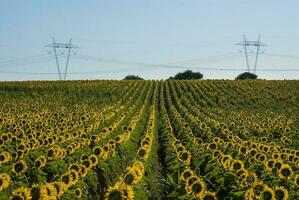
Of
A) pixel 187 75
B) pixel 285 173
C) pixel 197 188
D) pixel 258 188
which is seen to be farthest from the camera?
pixel 187 75

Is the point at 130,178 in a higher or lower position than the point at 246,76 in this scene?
lower

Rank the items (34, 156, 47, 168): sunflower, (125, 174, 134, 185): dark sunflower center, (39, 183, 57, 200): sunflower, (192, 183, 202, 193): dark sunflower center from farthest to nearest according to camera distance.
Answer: (34, 156, 47, 168): sunflower < (125, 174, 134, 185): dark sunflower center < (192, 183, 202, 193): dark sunflower center < (39, 183, 57, 200): sunflower

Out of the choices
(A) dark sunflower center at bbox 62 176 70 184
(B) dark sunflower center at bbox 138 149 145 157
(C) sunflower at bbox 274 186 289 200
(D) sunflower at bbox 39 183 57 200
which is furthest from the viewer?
(B) dark sunflower center at bbox 138 149 145 157

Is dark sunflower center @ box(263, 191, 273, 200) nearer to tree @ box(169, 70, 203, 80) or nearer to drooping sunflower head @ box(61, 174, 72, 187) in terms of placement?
drooping sunflower head @ box(61, 174, 72, 187)

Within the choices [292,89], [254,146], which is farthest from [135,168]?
[292,89]

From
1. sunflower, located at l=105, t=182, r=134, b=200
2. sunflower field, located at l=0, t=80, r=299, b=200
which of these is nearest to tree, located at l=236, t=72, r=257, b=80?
sunflower field, located at l=0, t=80, r=299, b=200

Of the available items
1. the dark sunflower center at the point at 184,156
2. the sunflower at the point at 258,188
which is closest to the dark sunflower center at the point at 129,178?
the sunflower at the point at 258,188

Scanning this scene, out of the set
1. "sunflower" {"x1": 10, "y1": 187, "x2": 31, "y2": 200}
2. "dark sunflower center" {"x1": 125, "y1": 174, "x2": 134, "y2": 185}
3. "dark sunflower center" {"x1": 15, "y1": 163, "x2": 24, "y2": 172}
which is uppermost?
"sunflower" {"x1": 10, "y1": 187, "x2": 31, "y2": 200}

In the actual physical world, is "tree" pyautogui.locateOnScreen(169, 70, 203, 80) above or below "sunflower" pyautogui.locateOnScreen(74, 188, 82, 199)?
above

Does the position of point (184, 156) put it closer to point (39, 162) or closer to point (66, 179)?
point (39, 162)

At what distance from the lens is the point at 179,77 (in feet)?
408

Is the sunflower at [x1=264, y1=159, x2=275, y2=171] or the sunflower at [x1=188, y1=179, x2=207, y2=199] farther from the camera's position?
the sunflower at [x1=264, y1=159, x2=275, y2=171]

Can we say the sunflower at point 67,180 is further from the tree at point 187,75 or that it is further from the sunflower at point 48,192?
the tree at point 187,75

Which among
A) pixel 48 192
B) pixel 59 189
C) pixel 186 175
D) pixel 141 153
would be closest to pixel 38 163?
pixel 141 153
